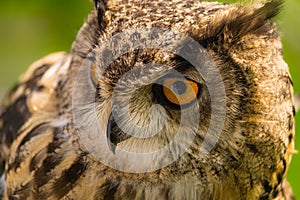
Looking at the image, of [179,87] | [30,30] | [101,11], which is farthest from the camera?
[30,30]

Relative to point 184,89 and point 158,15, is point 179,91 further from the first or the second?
point 158,15

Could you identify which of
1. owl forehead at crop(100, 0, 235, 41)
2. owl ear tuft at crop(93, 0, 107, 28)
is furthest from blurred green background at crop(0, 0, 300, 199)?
owl forehead at crop(100, 0, 235, 41)

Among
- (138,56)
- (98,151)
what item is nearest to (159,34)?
(138,56)

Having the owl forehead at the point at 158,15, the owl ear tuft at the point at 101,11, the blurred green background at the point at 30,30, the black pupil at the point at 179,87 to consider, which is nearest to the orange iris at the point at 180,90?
the black pupil at the point at 179,87

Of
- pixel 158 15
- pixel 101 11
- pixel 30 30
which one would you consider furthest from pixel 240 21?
pixel 30 30

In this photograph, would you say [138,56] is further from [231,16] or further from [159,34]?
[231,16]

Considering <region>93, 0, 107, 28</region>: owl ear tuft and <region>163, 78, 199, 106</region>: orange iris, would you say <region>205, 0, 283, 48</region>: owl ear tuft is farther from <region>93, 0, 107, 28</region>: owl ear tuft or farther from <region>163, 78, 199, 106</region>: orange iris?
<region>93, 0, 107, 28</region>: owl ear tuft

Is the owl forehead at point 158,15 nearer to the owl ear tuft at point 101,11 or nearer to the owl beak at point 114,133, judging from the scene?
the owl ear tuft at point 101,11
